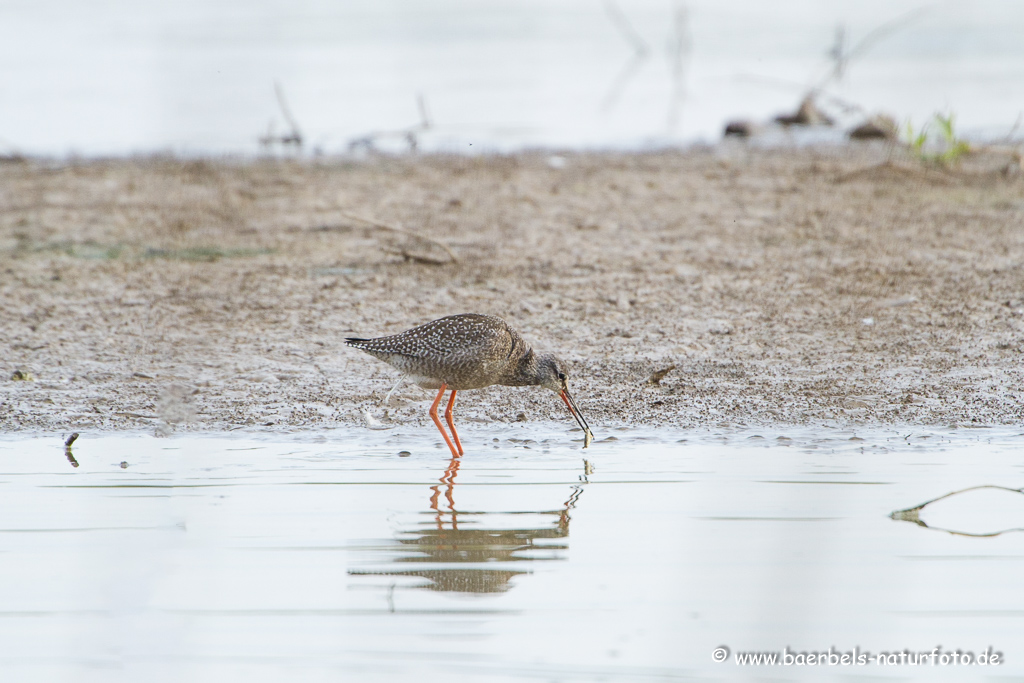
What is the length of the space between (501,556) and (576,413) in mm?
1764

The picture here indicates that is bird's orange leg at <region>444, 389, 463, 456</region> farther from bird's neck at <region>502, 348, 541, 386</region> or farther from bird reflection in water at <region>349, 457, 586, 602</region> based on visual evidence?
bird reflection in water at <region>349, 457, 586, 602</region>

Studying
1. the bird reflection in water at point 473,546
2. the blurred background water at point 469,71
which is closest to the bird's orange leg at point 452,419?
the bird reflection in water at point 473,546

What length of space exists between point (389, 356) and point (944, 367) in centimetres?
324

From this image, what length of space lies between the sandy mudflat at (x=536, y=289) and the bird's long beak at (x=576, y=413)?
114 mm

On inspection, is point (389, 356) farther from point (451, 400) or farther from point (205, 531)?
point (205, 531)

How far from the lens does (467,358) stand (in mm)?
6414

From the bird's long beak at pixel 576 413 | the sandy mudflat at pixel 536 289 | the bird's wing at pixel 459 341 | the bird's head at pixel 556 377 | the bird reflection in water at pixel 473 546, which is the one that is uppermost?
the bird's wing at pixel 459 341

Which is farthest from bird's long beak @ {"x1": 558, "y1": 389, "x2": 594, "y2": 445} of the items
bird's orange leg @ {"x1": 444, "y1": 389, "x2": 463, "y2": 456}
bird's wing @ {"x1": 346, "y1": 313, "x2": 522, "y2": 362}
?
bird's orange leg @ {"x1": 444, "y1": 389, "x2": 463, "y2": 456}

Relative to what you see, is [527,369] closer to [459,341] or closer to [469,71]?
[459,341]

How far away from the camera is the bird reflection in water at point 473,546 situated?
4473 mm

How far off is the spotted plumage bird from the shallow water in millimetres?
425

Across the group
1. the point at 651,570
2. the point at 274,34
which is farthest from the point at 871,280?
the point at 274,34

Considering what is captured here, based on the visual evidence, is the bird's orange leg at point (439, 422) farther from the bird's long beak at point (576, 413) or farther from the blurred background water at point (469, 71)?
the blurred background water at point (469, 71)

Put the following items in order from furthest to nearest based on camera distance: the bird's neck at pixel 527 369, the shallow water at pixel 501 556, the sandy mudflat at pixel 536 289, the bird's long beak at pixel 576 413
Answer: the sandy mudflat at pixel 536 289
the bird's neck at pixel 527 369
the bird's long beak at pixel 576 413
the shallow water at pixel 501 556
